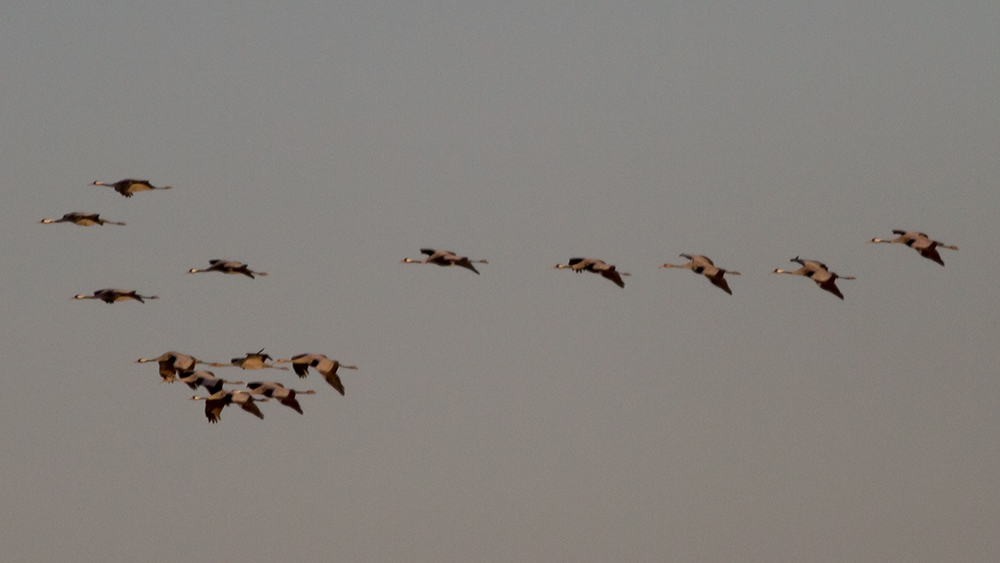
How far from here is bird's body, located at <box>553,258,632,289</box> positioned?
7969 centimetres

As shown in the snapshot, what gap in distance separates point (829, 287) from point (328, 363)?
57.3 feet

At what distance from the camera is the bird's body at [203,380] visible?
270ft

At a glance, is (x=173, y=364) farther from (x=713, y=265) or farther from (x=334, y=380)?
(x=713, y=265)

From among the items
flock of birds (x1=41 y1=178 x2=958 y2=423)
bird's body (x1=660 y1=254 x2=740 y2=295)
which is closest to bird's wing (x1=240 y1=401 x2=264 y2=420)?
flock of birds (x1=41 y1=178 x2=958 y2=423)

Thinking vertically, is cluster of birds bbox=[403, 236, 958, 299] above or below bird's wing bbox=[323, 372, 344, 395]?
above

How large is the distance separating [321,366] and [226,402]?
422 centimetres

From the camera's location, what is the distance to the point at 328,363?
79000 mm

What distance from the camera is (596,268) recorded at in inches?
3169

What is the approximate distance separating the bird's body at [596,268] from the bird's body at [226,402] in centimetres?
1195

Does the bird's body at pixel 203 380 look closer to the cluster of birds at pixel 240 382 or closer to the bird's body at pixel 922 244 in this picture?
the cluster of birds at pixel 240 382

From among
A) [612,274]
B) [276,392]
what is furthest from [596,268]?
[276,392]

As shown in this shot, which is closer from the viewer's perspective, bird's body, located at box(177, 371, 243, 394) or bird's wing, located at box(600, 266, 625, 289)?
bird's wing, located at box(600, 266, 625, 289)

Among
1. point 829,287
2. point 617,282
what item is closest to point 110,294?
point 617,282

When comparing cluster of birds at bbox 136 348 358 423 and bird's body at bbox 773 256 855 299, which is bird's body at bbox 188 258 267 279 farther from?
bird's body at bbox 773 256 855 299
